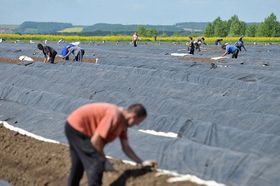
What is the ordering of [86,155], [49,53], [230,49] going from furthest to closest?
[230,49] < [49,53] < [86,155]

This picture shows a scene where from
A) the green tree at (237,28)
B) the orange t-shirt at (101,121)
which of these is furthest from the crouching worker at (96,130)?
the green tree at (237,28)

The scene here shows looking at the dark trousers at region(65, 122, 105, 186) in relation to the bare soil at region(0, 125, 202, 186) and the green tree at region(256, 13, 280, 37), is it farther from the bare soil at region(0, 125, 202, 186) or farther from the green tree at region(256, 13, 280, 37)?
the green tree at region(256, 13, 280, 37)

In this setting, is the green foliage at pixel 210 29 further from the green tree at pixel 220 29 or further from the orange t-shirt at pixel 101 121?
the orange t-shirt at pixel 101 121

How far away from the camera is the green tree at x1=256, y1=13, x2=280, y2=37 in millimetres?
80938

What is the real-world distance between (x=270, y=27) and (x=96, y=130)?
3179 inches

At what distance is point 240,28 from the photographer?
93688mm

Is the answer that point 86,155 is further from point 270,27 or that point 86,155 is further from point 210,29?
point 210,29

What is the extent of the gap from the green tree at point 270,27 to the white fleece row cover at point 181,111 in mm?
66359

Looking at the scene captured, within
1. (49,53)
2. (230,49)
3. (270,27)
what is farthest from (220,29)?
(49,53)

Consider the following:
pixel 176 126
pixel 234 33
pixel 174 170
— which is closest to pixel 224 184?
pixel 174 170

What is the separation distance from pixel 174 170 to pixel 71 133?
2072 mm

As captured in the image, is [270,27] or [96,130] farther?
[270,27]

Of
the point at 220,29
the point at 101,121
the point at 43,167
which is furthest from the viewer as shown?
the point at 220,29

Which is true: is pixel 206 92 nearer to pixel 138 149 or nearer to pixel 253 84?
pixel 253 84
